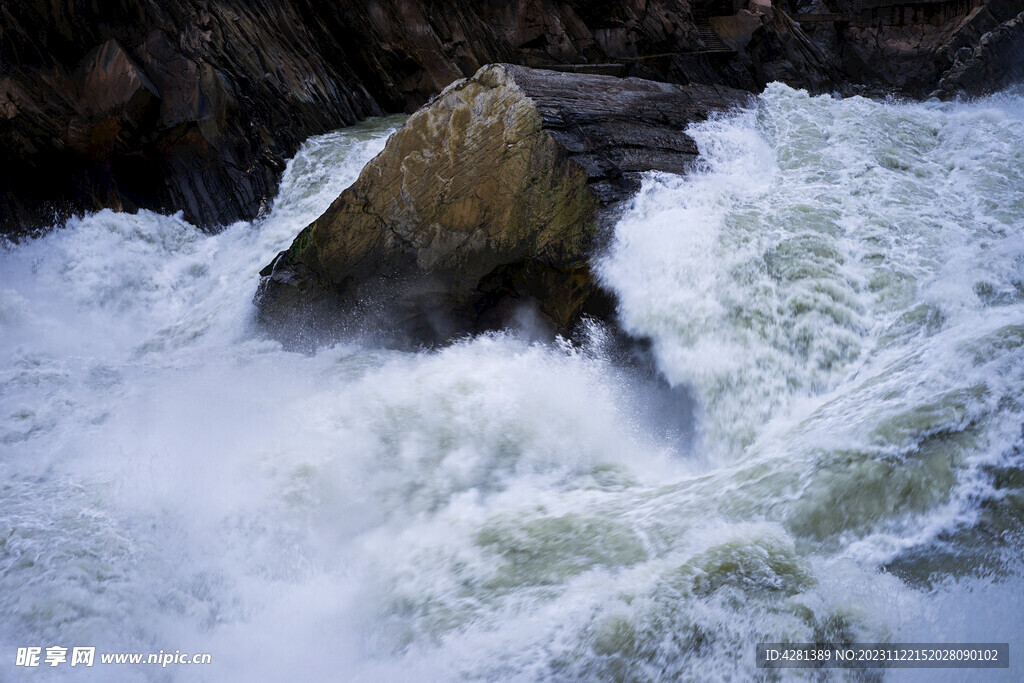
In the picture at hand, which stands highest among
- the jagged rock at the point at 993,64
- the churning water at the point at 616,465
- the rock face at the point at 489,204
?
the jagged rock at the point at 993,64

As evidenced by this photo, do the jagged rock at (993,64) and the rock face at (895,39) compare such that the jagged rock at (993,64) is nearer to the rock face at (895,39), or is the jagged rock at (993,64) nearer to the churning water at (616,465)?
the rock face at (895,39)

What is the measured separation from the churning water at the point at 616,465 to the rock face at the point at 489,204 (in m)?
0.26

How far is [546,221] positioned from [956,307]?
2.21 m

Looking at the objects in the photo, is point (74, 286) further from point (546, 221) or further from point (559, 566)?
point (559, 566)

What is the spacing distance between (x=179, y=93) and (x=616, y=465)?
6253 millimetres

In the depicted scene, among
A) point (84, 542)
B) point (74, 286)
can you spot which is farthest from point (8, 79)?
point (84, 542)

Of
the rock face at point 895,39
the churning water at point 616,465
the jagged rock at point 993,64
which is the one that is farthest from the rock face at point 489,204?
the rock face at point 895,39

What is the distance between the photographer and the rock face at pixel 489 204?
4.20 m

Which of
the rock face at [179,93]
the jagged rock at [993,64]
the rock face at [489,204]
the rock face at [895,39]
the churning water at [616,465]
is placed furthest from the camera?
the rock face at [895,39]

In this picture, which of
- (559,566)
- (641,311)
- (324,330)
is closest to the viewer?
(559,566)

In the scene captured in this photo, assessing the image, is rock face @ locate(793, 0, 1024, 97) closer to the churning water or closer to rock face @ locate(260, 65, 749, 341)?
the churning water

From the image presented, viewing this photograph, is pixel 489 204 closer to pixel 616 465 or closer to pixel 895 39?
pixel 616 465

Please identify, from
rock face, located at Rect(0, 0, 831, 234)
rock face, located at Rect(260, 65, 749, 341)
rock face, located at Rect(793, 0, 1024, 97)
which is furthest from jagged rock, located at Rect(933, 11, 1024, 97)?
rock face, located at Rect(260, 65, 749, 341)

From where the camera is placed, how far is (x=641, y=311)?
385cm
